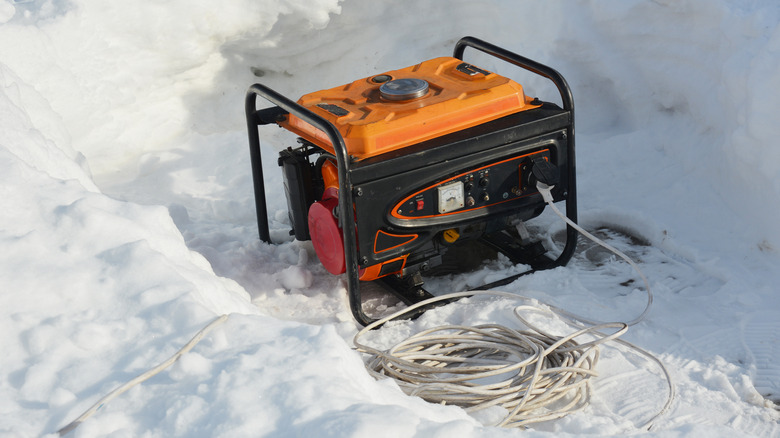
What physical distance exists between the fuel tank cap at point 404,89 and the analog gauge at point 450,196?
341 mm

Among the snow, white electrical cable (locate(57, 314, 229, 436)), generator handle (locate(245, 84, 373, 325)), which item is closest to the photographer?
white electrical cable (locate(57, 314, 229, 436))

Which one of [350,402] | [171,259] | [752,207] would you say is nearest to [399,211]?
[171,259]

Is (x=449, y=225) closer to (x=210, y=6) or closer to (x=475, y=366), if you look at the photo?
(x=475, y=366)

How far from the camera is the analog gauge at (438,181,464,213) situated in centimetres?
269

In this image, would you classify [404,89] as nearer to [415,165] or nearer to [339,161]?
[415,165]

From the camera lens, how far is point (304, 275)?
10.0 ft

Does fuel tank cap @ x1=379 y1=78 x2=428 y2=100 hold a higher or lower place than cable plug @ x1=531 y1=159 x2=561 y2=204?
higher

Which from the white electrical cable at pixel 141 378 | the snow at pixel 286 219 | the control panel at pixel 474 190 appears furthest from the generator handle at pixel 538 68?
the white electrical cable at pixel 141 378

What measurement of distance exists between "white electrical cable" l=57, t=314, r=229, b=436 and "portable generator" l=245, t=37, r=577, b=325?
83 cm

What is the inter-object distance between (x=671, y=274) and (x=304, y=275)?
139 cm

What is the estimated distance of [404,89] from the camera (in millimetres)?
2785

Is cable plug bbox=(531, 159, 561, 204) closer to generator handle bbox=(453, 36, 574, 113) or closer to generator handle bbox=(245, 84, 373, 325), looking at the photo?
generator handle bbox=(453, 36, 574, 113)

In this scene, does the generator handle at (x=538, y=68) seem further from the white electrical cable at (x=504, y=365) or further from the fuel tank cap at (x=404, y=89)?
the white electrical cable at (x=504, y=365)

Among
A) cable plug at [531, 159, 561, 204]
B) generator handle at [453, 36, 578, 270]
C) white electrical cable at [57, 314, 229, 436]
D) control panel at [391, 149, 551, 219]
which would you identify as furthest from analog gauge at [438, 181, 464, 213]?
white electrical cable at [57, 314, 229, 436]
